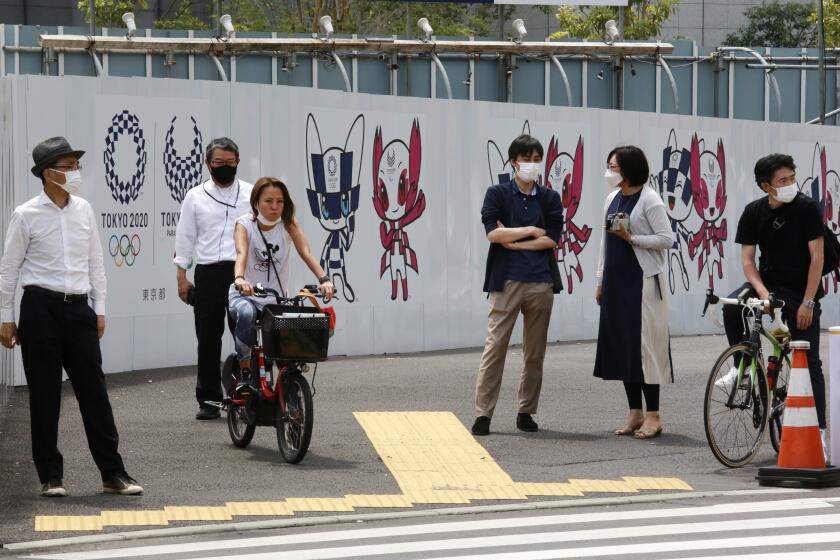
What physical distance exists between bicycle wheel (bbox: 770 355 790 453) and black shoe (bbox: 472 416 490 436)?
5.97 feet

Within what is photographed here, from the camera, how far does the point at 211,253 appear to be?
11734 mm

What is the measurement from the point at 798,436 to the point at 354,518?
2.61 m

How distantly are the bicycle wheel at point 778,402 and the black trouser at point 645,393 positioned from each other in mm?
905

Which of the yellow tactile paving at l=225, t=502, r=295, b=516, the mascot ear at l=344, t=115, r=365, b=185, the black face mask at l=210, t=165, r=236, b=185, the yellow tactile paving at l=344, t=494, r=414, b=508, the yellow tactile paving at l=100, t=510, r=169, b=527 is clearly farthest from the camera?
the mascot ear at l=344, t=115, r=365, b=185

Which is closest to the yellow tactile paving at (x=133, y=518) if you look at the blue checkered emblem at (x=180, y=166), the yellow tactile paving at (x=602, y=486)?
the yellow tactile paving at (x=602, y=486)

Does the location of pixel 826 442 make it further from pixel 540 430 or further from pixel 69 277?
pixel 69 277

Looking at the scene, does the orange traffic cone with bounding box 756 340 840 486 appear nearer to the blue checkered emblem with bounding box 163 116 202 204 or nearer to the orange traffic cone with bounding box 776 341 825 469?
the orange traffic cone with bounding box 776 341 825 469

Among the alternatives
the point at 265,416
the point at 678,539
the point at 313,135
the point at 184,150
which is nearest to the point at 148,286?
the point at 184,150

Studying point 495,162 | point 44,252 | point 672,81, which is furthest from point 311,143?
point 672,81

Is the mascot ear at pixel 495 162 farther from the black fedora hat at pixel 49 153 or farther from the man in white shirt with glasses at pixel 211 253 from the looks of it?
the black fedora hat at pixel 49 153

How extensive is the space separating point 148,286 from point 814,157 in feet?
38.1

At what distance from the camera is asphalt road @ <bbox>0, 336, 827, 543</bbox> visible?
906 centimetres

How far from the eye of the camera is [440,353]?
17109 mm

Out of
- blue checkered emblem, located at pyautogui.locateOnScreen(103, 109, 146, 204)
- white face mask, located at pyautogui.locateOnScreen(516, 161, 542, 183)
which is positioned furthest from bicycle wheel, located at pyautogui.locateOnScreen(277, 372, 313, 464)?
blue checkered emblem, located at pyautogui.locateOnScreen(103, 109, 146, 204)
